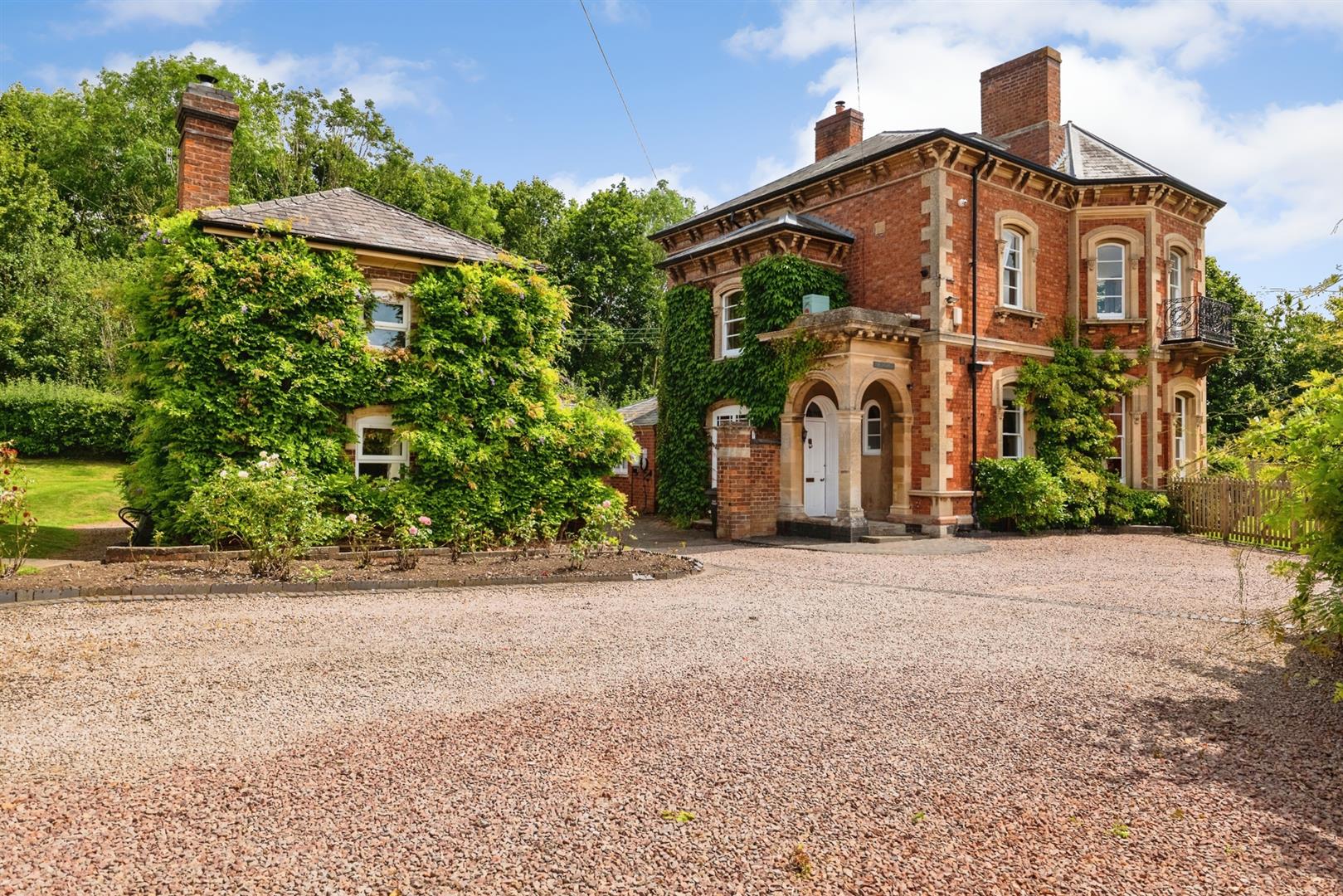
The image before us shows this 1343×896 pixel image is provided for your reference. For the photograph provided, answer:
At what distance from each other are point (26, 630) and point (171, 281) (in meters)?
6.74

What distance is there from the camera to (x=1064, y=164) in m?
20.5

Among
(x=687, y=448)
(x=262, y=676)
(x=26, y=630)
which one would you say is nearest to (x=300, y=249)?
(x=26, y=630)

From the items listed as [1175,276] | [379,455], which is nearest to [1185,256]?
[1175,276]

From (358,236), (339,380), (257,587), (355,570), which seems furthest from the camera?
(358,236)

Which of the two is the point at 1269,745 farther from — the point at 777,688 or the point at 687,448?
the point at 687,448

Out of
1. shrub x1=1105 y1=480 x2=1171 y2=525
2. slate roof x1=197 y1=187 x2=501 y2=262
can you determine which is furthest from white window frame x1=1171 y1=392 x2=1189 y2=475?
slate roof x1=197 y1=187 x2=501 y2=262

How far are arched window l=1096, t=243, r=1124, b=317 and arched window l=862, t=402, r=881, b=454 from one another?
6621mm

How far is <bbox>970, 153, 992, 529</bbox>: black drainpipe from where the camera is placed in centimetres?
1758

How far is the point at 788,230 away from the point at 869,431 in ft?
17.0

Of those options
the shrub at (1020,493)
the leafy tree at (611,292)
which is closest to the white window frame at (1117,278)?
the shrub at (1020,493)

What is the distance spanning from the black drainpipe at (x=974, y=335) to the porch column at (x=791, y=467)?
12.5ft

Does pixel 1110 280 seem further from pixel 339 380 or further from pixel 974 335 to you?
pixel 339 380

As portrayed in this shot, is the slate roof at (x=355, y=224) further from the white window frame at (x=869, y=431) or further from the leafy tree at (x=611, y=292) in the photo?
the leafy tree at (x=611, y=292)

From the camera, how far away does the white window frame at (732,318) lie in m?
19.3
